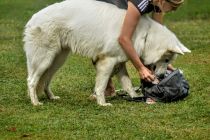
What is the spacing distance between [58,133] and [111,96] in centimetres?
279

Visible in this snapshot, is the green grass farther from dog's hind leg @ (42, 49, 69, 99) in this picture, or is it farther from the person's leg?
the person's leg

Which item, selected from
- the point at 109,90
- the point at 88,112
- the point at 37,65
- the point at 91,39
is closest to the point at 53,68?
the point at 37,65

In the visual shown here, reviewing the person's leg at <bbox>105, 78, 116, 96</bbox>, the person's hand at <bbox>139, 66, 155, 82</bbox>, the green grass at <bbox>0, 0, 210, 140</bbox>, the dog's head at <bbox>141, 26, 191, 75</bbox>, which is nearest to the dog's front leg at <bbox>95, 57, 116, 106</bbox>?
the green grass at <bbox>0, 0, 210, 140</bbox>

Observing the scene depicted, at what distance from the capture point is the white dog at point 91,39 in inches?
364

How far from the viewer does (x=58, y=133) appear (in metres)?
7.59

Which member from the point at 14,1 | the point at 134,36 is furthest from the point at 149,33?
the point at 14,1

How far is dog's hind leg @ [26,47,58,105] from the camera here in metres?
9.37

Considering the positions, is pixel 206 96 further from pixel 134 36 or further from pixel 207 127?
pixel 207 127

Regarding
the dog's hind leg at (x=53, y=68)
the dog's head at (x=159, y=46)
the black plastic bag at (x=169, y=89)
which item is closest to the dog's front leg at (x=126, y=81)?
the black plastic bag at (x=169, y=89)

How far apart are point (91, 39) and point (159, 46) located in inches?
38.2

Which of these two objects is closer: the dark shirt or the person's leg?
the dark shirt

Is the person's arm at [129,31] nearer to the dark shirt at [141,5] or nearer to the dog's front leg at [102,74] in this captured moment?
the dark shirt at [141,5]

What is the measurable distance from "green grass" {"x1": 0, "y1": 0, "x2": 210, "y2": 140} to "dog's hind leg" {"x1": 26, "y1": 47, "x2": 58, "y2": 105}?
203 mm

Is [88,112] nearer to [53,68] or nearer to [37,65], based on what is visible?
[37,65]
